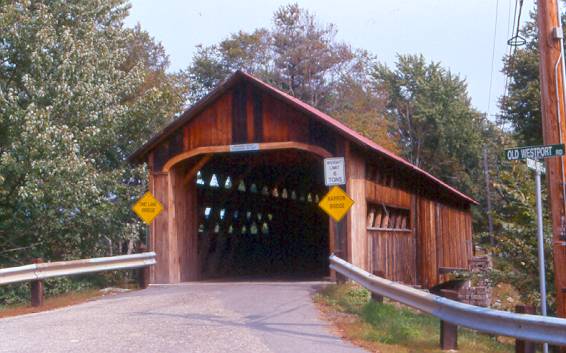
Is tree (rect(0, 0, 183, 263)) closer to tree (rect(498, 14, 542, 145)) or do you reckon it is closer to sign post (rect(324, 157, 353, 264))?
sign post (rect(324, 157, 353, 264))

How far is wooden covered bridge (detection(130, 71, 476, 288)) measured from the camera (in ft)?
55.6

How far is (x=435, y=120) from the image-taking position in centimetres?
4753

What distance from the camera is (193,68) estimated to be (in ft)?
154

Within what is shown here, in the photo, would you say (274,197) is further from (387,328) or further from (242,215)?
(387,328)

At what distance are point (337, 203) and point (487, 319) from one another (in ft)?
23.4

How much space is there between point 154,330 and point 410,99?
41.5 m

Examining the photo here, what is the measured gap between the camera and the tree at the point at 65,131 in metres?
17.7

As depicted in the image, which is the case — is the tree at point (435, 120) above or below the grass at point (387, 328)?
above

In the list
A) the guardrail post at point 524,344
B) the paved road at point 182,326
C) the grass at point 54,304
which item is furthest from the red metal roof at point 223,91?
the guardrail post at point 524,344

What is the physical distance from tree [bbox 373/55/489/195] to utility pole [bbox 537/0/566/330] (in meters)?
36.1

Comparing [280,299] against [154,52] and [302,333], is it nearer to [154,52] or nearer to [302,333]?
[302,333]

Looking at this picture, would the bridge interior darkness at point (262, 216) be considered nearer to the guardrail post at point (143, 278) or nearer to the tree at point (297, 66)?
the guardrail post at point (143, 278)

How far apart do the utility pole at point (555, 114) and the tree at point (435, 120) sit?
36.1m

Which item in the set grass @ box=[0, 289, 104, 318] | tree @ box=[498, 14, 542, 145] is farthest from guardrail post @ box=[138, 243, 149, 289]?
tree @ box=[498, 14, 542, 145]
